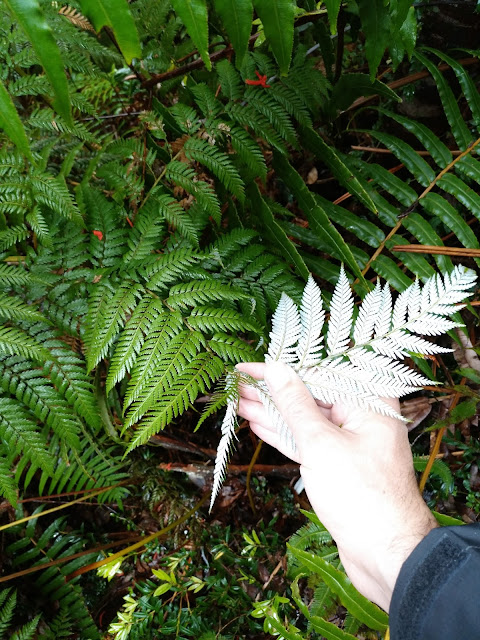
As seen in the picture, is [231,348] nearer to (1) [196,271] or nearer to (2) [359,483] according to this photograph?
(1) [196,271]

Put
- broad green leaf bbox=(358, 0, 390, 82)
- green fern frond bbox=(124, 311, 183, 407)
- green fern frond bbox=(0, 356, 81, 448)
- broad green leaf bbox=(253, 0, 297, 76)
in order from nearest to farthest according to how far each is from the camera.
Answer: broad green leaf bbox=(253, 0, 297, 76) → green fern frond bbox=(124, 311, 183, 407) → green fern frond bbox=(0, 356, 81, 448) → broad green leaf bbox=(358, 0, 390, 82)

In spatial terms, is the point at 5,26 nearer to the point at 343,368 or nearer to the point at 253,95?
the point at 253,95

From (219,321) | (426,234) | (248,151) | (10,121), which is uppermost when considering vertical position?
(10,121)

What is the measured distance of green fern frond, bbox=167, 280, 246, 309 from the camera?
1716mm

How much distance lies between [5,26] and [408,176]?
2413 millimetres

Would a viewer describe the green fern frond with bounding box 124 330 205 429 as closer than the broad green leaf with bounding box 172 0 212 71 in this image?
No

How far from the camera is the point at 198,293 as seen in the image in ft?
5.77

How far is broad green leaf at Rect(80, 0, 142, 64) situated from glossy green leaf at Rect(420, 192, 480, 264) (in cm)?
178

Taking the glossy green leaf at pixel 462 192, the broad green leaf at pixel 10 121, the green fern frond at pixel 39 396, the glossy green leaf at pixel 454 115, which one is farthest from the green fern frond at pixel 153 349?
the glossy green leaf at pixel 454 115

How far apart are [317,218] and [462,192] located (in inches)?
36.1

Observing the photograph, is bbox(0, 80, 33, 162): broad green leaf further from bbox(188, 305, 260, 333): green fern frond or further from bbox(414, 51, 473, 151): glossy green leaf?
bbox(414, 51, 473, 151): glossy green leaf

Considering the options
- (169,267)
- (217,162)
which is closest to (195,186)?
(217,162)

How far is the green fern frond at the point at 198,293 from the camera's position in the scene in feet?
5.63

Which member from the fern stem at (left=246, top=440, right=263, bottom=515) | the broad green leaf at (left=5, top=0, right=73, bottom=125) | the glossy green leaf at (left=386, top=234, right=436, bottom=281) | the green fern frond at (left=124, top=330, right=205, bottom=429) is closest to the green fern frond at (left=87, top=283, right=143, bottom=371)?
the green fern frond at (left=124, top=330, right=205, bottom=429)
